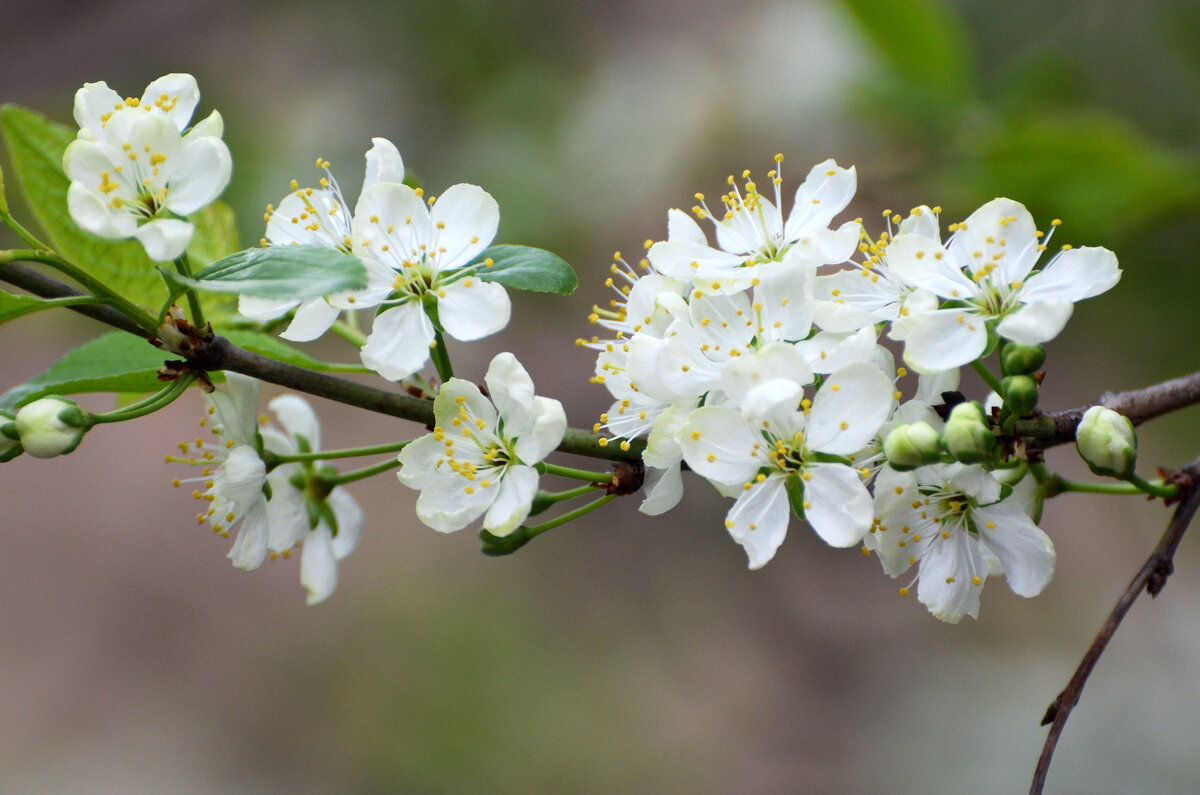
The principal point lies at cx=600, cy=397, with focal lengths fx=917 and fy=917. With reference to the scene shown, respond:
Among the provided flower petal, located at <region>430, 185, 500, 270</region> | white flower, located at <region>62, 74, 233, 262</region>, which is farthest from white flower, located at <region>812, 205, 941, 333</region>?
white flower, located at <region>62, 74, 233, 262</region>

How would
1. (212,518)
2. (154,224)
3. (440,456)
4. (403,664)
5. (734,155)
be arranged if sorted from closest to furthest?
(154,224), (440,456), (212,518), (734,155), (403,664)

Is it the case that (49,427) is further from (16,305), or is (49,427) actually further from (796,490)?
(796,490)

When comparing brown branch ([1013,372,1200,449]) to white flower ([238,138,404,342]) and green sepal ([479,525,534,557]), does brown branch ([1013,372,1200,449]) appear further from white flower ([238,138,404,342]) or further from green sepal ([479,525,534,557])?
white flower ([238,138,404,342])

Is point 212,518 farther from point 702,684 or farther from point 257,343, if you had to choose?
point 702,684

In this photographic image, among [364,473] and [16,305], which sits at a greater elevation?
[16,305]

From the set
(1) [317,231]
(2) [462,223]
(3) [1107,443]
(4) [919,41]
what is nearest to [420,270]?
(2) [462,223]

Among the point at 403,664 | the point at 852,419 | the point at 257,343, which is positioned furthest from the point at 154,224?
→ the point at 403,664
